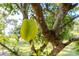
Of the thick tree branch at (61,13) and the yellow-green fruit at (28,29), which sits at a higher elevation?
the thick tree branch at (61,13)

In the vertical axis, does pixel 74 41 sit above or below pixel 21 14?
below

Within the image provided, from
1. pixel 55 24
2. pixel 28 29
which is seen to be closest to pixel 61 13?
pixel 55 24

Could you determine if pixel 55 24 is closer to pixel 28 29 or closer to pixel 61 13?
pixel 61 13

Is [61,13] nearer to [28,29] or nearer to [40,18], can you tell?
[40,18]

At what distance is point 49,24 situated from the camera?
1365mm

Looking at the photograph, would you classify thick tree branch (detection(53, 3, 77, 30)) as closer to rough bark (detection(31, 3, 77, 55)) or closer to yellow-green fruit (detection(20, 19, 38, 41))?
rough bark (detection(31, 3, 77, 55))

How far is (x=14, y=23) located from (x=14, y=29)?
0.04 meters

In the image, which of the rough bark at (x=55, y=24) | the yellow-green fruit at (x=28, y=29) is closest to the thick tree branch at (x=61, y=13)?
the rough bark at (x=55, y=24)

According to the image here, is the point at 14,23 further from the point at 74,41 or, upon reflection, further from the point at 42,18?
the point at 74,41

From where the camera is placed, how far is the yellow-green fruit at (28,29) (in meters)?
1.31

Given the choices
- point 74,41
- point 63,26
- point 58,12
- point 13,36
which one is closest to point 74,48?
point 74,41

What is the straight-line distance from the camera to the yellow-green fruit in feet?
4.31

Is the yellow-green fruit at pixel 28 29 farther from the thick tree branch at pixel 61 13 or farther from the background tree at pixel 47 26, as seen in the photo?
the thick tree branch at pixel 61 13

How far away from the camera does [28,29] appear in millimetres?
1311
